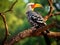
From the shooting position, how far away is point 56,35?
1907 millimetres

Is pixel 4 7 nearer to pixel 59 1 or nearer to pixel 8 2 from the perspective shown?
pixel 8 2

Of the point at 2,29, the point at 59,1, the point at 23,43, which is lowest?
the point at 23,43

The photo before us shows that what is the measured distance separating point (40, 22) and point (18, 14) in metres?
1.75

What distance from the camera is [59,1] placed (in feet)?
10.6

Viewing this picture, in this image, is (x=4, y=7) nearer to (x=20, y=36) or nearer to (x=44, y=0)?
(x=44, y=0)

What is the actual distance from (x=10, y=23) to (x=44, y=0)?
0.61 meters

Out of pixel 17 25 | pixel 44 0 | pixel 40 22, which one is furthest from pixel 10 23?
→ pixel 40 22

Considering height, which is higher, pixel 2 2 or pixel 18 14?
pixel 2 2

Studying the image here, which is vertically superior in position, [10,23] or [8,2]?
[8,2]

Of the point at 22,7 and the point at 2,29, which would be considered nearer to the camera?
the point at 2,29

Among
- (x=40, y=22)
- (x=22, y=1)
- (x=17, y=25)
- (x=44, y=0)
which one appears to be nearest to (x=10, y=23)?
(x=17, y=25)

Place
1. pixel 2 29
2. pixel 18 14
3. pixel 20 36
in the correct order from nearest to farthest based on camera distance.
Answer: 1. pixel 20 36
2. pixel 2 29
3. pixel 18 14

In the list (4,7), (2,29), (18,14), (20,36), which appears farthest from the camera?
(18,14)

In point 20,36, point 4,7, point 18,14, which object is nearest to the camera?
point 20,36
